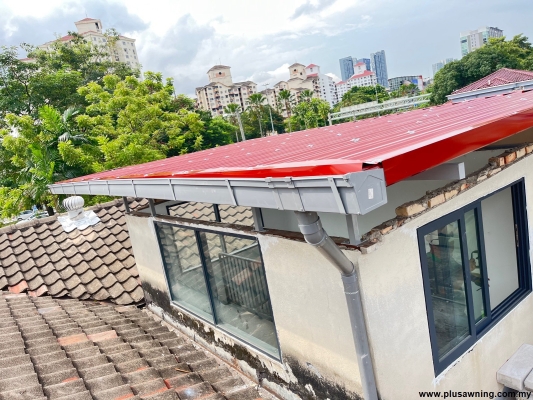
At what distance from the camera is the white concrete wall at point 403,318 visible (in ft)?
8.23

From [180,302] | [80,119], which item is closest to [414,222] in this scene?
[180,302]

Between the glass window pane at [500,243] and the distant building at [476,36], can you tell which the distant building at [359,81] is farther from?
the glass window pane at [500,243]

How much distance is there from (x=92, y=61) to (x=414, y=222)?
1515 inches

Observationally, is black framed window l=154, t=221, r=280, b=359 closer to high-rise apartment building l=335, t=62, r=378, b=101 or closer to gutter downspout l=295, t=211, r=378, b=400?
gutter downspout l=295, t=211, r=378, b=400

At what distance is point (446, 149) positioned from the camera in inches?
83.7

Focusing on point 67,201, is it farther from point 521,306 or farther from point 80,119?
point 80,119

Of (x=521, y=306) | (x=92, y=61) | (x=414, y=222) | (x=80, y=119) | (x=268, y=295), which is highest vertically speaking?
(x=92, y=61)

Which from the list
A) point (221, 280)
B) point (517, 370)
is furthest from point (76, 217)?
point (517, 370)

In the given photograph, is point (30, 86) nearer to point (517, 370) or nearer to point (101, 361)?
point (101, 361)

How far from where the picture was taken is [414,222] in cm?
276

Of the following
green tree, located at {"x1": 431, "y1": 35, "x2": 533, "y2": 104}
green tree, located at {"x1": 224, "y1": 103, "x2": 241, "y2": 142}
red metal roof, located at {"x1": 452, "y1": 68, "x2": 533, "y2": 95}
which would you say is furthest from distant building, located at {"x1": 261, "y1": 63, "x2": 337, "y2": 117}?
red metal roof, located at {"x1": 452, "y1": 68, "x2": 533, "y2": 95}

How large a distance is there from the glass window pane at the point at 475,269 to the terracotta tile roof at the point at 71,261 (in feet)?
15.2

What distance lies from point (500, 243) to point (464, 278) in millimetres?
1598

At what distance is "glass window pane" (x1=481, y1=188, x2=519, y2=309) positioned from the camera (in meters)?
4.41
